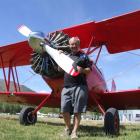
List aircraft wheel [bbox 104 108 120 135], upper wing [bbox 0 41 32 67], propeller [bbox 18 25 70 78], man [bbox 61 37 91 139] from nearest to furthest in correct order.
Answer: man [bbox 61 37 91 139]
aircraft wheel [bbox 104 108 120 135]
propeller [bbox 18 25 70 78]
upper wing [bbox 0 41 32 67]

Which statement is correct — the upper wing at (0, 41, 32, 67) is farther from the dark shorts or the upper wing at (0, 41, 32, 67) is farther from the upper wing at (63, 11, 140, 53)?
the dark shorts

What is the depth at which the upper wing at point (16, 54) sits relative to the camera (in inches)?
442

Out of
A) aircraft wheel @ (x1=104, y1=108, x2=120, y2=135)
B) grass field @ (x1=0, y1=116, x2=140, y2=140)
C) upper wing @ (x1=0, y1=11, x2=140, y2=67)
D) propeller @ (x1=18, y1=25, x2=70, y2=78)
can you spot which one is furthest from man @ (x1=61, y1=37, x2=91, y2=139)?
upper wing @ (x1=0, y1=11, x2=140, y2=67)

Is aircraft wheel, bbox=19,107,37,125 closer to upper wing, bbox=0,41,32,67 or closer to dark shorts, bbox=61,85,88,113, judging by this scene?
upper wing, bbox=0,41,32,67

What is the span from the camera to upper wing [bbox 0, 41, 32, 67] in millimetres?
11227

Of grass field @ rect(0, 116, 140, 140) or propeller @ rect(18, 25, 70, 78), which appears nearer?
grass field @ rect(0, 116, 140, 140)

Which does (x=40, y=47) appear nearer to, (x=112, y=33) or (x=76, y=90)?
(x=76, y=90)

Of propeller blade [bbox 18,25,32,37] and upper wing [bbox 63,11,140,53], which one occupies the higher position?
upper wing [bbox 63,11,140,53]

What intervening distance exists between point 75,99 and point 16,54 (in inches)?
254

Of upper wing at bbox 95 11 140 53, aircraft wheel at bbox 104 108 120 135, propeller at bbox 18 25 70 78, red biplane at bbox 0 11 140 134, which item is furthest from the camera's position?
upper wing at bbox 95 11 140 53

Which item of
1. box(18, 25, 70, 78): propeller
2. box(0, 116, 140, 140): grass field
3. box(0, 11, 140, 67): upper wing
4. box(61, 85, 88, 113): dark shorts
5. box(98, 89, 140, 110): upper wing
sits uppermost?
box(0, 11, 140, 67): upper wing

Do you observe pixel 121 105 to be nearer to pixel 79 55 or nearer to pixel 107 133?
pixel 107 133

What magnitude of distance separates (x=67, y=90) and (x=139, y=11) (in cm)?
322

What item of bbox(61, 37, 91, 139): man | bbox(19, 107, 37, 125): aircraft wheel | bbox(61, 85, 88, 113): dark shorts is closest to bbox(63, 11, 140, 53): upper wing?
bbox(19, 107, 37, 125): aircraft wheel
